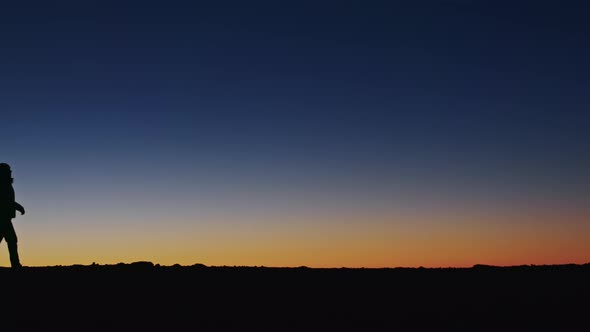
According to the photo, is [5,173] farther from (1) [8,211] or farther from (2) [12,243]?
(2) [12,243]

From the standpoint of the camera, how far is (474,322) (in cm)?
998

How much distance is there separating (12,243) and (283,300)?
875 centimetres

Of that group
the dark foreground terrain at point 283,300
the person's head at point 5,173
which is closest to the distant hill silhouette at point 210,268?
→ the dark foreground terrain at point 283,300

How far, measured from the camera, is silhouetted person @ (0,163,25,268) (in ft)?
54.0

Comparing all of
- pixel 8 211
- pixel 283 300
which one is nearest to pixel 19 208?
pixel 8 211

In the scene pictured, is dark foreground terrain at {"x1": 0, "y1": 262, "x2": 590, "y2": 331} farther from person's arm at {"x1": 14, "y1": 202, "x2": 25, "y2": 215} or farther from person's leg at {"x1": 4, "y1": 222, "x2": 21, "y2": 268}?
person's arm at {"x1": 14, "y1": 202, "x2": 25, "y2": 215}

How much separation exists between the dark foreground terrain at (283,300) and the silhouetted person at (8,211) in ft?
5.20

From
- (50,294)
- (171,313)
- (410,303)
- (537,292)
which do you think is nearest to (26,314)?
(50,294)

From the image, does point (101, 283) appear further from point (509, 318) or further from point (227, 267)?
point (509, 318)

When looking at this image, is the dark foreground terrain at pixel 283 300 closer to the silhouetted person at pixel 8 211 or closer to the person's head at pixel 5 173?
the silhouetted person at pixel 8 211

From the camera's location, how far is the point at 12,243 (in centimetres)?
1656

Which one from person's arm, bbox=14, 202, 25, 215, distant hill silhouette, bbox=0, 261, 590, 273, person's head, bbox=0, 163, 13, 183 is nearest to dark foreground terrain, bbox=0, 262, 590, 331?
distant hill silhouette, bbox=0, 261, 590, 273

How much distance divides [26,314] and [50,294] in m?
1.54

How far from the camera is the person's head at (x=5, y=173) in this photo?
660 inches
